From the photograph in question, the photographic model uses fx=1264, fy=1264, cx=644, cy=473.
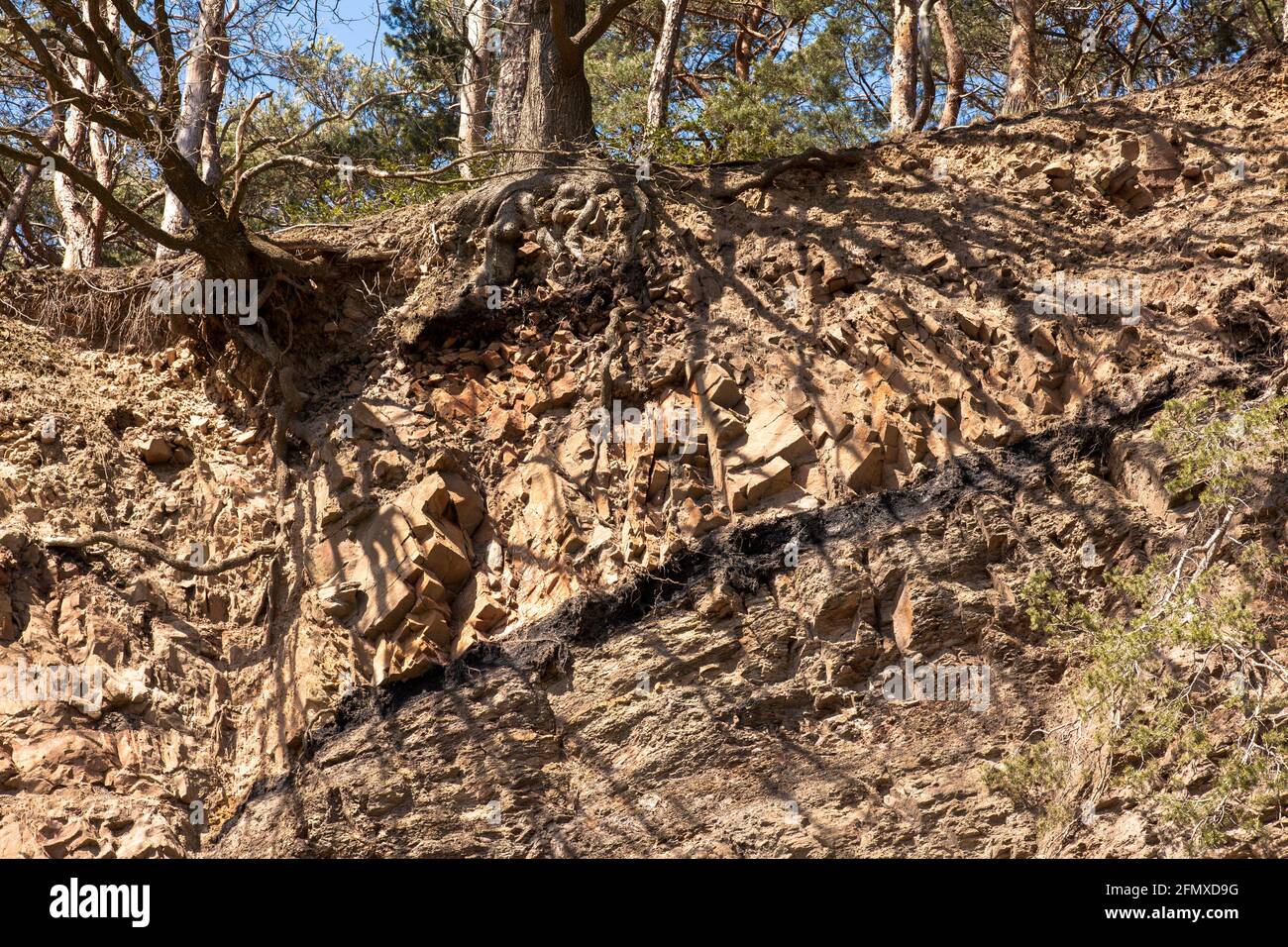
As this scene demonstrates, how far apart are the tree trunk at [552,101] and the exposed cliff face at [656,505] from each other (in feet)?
2.57

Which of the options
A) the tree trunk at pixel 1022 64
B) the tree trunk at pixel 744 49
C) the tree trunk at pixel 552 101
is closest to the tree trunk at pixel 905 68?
the tree trunk at pixel 1022 64

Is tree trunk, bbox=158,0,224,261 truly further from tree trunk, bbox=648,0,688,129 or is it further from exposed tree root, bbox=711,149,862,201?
exposed tree root, bbox=711,149,862,201

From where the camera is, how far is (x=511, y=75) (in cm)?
1117

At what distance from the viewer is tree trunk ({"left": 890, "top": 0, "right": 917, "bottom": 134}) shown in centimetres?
1076

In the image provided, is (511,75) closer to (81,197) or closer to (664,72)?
(664,72)

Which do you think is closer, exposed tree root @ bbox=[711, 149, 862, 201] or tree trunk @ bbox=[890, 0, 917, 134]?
exposed tree root @ bbox=[711, 149, 862, 201]

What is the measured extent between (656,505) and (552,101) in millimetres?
3708

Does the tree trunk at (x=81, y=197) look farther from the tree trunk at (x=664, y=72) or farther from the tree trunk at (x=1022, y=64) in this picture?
the tree trunk at (x=1022, y=64)

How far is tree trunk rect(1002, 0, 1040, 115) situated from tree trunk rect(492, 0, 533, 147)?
13.1 feet

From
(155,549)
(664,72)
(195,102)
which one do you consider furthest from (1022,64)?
(155,549)

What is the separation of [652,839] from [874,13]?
37.4ft

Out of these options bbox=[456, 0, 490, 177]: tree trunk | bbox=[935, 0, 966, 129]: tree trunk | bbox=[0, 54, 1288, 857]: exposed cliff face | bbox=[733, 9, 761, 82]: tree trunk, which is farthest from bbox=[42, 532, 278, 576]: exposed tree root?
bbox=[733, 9, 761, 82]: tree trunk
